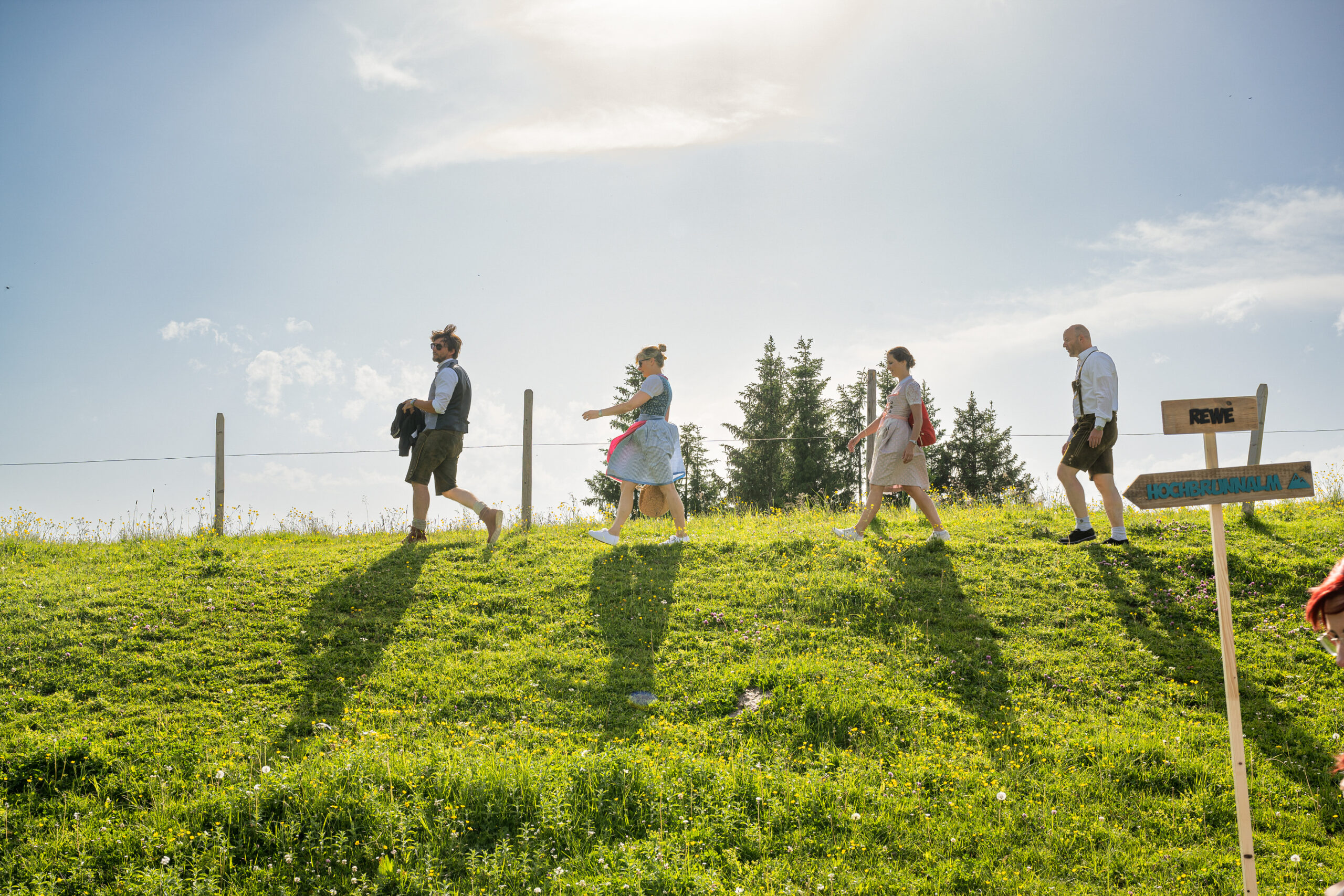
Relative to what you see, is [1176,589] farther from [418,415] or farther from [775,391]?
[775,391]

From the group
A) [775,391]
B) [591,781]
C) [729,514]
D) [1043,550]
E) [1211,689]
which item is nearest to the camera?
[591,781]

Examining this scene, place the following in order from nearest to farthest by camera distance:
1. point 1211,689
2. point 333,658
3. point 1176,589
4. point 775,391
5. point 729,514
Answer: point 1211,689, point 333,658, point 1176,589, point 729,514, point 775,391

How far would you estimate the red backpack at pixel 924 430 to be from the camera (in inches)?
397

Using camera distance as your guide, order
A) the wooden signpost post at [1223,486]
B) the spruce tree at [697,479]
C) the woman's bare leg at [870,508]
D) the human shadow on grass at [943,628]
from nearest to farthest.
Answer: the wooden signpost post at [1223,486]
the human shadow on grass at [943,628]
the woman's bare leg at [870,508]
the spruce tree at [697,479]

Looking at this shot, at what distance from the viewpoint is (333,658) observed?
23.6 ft

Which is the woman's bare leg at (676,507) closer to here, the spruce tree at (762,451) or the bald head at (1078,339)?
the bald head at (1078,339)

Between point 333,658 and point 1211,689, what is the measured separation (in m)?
7.44

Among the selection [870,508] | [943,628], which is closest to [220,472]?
[870,508]

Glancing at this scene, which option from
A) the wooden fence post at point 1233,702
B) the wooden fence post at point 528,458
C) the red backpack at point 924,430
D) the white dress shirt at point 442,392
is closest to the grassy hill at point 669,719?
the wooden fence post at point 1233,702

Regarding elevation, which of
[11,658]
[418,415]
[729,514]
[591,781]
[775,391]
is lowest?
[591,781]

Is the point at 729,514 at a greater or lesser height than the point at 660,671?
greater

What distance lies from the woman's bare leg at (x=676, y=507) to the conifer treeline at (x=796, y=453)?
1682cm

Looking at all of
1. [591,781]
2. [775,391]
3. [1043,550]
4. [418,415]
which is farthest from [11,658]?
[775,391]

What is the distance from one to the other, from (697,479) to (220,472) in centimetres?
2058
